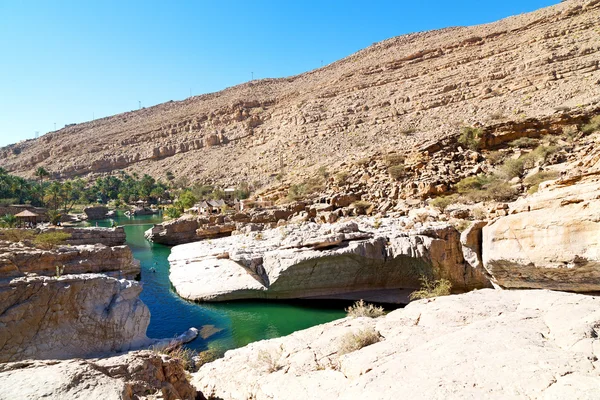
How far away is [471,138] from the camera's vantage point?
981 inches

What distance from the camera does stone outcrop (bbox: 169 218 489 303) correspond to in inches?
460

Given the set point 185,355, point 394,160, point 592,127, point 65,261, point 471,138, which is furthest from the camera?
point 394,160

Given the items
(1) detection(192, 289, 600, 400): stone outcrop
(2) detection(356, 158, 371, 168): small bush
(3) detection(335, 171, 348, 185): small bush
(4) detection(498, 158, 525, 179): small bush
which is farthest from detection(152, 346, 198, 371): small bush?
(2) detection(356, 158, 371, 168): small bush

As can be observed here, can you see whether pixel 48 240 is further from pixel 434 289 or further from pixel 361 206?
pixel 434 289

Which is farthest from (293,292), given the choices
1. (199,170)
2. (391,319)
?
(199,170)

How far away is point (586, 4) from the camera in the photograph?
3747 cm

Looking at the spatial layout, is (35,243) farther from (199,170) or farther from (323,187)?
(199,170)

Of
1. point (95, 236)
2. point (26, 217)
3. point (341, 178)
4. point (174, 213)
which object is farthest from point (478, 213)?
point (26, 217)

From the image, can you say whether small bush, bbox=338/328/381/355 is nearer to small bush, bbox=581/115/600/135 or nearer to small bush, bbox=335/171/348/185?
small bush, bbox=335/171/348/185

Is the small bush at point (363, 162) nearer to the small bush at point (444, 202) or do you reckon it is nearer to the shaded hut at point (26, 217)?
the small bush at point (444, 202)

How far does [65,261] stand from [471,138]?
80.7 ft

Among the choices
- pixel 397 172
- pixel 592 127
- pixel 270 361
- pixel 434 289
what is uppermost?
pixel 592 127

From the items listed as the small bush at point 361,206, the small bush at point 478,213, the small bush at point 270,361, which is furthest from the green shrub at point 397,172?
the small bush at point 270,361

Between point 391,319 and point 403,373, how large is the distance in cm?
232
